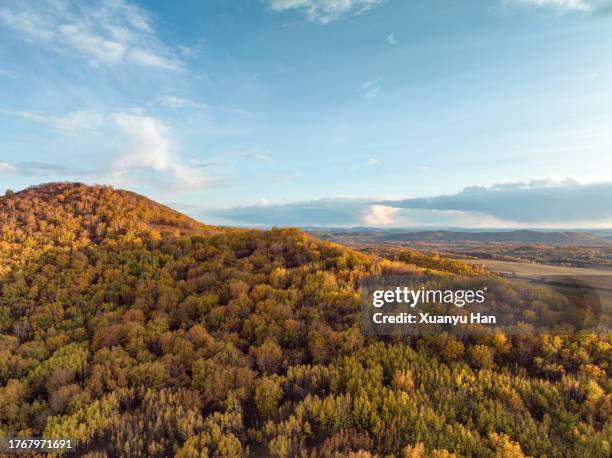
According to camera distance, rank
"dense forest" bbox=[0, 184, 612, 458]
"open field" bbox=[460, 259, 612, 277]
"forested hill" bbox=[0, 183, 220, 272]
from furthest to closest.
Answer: "open field" bbox=[460, 259, 612, 277], "forested hill" bbox=[0, 183, 220, 272], "dense forest" bbox=[0, 184, 612, 458]

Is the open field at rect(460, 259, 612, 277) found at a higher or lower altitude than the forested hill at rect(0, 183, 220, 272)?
lower

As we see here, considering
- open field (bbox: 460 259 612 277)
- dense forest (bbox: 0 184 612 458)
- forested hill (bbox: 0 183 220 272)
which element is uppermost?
forested hill (bbox: 0 183 220 272)

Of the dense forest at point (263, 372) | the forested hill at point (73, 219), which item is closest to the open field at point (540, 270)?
the dense forest at point (263, 372)

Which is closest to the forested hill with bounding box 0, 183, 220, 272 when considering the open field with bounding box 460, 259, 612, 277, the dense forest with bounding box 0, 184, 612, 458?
the dense forest with bounding box 0, 184, 612, 458

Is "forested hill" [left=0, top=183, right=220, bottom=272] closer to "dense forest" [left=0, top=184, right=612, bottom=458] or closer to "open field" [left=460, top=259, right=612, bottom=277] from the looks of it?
"dense forest" [left=0, top=184, right=612, bottom=458]

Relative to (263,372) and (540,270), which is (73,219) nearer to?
(263,372)

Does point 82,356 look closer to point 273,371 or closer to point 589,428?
point 273,371

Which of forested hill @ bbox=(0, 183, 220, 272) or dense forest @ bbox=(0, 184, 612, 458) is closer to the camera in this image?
dense forest @ bbox=(0, 184, 612, 458)

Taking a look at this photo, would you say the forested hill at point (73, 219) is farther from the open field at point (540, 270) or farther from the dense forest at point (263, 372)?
the open field at point (540, 270)

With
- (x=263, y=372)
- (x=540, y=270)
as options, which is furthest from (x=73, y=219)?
(x=540, y=270)

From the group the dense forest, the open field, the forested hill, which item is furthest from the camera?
the open field
